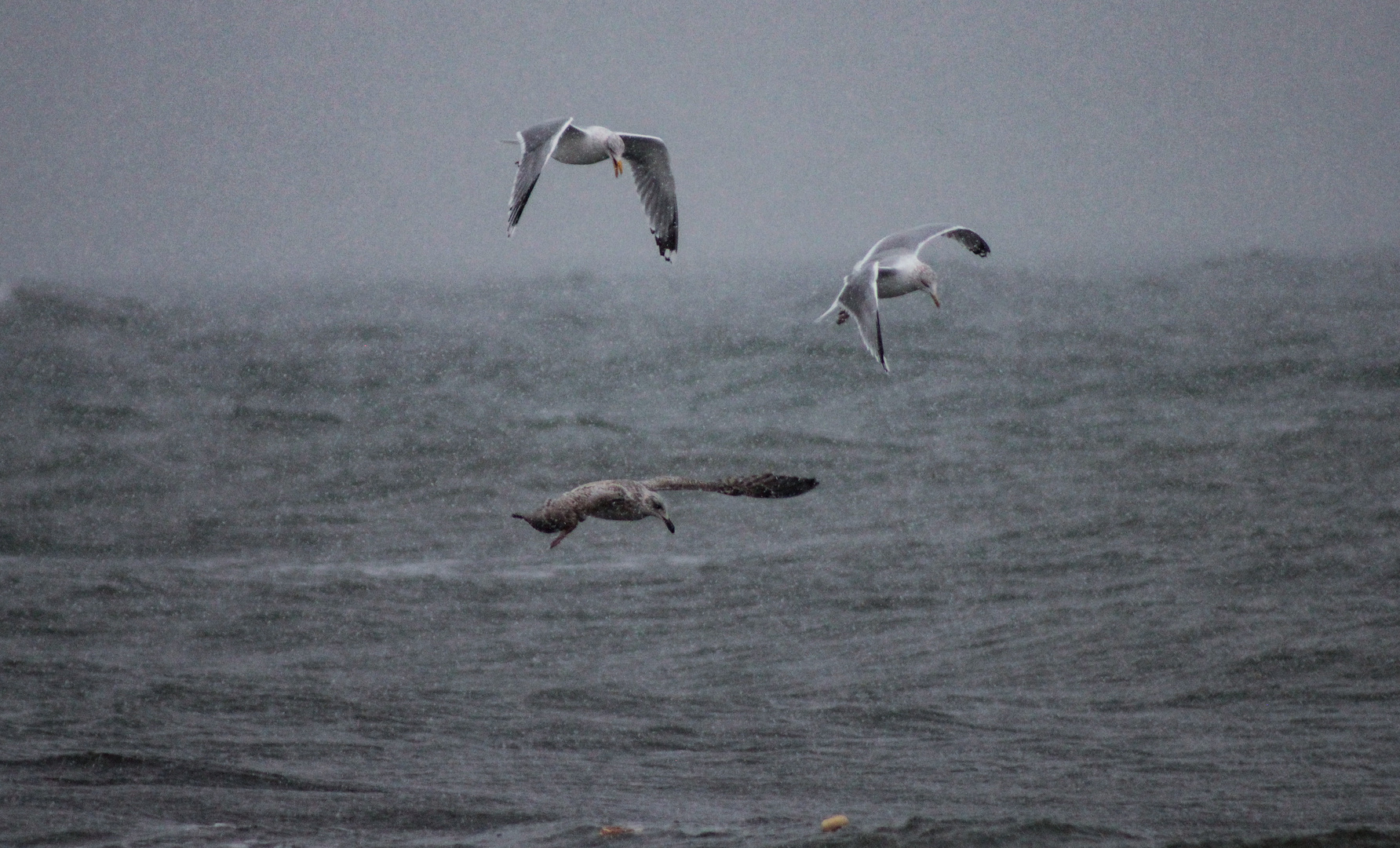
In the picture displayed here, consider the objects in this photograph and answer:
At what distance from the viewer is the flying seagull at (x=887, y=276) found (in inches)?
488

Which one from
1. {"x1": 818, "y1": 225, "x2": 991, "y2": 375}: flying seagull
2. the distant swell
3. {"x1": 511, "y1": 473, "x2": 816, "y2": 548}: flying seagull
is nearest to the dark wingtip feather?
{"x1": 511, "y1": 473, "x2": 816, "y2": 548}: flying seagull

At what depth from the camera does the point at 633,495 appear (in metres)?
11.2

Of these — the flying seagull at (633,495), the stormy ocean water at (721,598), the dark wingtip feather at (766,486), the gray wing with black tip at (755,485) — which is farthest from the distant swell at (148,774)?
the dark wingtip feather at (766,486)

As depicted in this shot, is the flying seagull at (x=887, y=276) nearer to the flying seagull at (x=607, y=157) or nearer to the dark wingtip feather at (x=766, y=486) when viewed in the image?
the dark wingtip feather at (x=766, y=486)

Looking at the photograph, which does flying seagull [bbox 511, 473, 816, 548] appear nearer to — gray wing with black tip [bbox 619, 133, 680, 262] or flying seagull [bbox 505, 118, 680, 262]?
flying seagull [bbox 505, 118, 680, 262]

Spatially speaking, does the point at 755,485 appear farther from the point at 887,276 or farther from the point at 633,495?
the point at 887,276

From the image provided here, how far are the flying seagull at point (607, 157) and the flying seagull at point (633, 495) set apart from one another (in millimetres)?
1911

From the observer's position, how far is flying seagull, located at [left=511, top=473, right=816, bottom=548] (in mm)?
10891

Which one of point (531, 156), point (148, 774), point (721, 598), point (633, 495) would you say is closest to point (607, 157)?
point (531, 156)

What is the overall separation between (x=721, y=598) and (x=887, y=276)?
45.4 ft

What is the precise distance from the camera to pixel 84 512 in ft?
113

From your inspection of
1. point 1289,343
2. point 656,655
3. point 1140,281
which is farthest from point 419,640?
point 1140,281

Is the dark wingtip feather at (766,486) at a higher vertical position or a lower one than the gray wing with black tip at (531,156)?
lower

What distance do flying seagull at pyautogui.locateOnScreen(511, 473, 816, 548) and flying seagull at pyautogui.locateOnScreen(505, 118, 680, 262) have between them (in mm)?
1911
